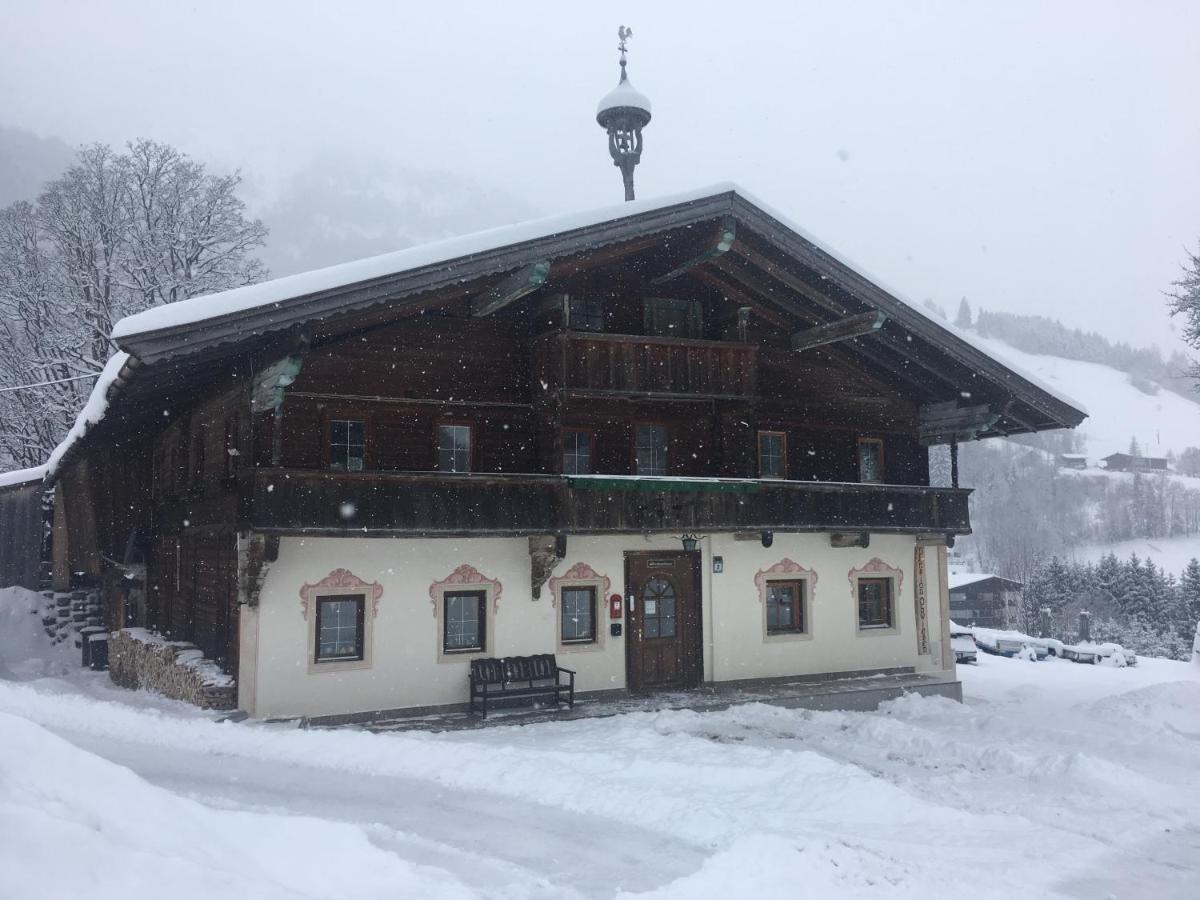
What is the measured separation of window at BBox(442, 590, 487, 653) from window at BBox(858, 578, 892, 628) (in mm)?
8220

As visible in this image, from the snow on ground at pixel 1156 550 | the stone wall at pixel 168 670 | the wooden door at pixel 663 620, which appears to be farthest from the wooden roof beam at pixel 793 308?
the snow on ground at pixel 1156 550

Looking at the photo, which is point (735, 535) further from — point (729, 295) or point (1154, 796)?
point (1154, 796)

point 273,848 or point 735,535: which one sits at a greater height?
point 735,535

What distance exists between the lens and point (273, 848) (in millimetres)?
6531

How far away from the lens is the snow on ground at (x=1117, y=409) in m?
168

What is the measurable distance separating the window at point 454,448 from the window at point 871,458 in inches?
344

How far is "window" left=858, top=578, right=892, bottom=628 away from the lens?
1870cm

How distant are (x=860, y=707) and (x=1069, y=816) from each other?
6.35 metres

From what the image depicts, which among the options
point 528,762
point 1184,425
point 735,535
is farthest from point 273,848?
point 1184,425

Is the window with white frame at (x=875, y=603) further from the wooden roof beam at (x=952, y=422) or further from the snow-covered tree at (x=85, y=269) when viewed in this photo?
the snow-covered tree at (x=85, y=269)

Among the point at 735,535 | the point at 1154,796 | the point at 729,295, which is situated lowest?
the point at 1154,796

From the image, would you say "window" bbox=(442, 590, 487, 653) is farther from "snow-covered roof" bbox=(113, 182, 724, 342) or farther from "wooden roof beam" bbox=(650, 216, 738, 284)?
"wooden roof beam" bbox=(650, 216, 738, 284)

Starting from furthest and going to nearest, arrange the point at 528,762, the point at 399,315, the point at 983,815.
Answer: the point at 399,315
the point at 528,762
the point at 983,815

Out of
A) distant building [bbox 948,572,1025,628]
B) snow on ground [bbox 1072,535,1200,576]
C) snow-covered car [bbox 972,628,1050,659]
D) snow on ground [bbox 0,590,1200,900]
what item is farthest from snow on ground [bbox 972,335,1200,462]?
snow on ground [bbox 0,590,1200,900]
